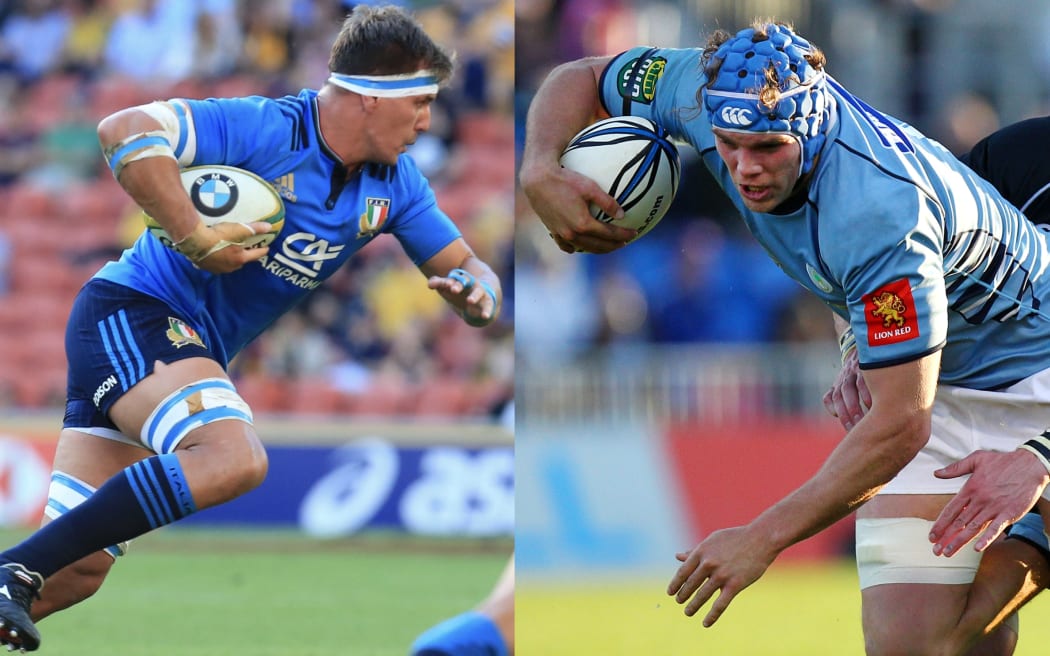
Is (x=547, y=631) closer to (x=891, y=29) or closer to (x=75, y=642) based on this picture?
(x=75, y=642)

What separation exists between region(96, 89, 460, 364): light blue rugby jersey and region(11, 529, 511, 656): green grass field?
1712mm

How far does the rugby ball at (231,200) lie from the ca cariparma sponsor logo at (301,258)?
134 millimetres

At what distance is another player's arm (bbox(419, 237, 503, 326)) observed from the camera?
206 inches

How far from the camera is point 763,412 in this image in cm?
1093

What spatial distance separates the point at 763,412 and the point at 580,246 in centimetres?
683

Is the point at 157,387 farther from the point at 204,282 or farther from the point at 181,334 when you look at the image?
the point at 204,282

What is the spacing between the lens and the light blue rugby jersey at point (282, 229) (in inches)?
200

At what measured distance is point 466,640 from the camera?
4.47m

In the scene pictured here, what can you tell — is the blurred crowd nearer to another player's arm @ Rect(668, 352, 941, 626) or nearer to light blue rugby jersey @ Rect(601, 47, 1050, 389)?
light blue rugby jersey @ Rect(601, 47, 1050, 389)

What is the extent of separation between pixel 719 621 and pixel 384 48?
4.67 metres

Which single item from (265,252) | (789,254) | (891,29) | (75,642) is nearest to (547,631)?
(75,642)

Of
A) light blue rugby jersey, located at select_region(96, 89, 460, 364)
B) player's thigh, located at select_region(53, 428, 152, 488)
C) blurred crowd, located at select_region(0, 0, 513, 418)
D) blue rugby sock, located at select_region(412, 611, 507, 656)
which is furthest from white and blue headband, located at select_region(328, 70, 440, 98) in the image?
blurred crowd, located at select_region(0, 0, 513, 418)

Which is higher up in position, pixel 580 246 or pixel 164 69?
pixel 580 246

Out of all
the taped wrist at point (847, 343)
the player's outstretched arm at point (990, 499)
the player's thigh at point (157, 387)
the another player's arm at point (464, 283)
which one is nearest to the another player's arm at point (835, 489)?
the player's outstretched arm at point (990, 499)
